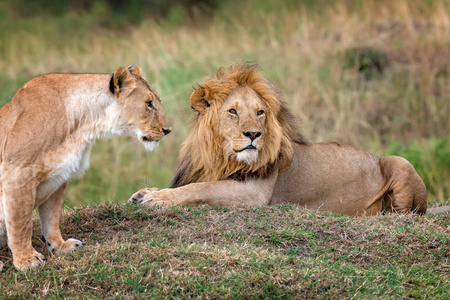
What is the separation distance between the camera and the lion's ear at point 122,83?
12.4ft

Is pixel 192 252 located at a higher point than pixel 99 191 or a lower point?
higher

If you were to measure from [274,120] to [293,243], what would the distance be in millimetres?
1245

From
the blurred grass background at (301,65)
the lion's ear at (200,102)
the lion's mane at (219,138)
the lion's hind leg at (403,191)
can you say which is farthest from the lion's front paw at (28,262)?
the blurred grass background at (301,65)

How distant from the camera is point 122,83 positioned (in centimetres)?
386

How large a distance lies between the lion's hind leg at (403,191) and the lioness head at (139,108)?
2.44m

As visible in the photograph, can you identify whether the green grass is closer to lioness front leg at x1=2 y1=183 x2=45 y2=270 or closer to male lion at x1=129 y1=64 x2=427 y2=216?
lioness front leg at x1=2 y1=183 x2=45 y2=270

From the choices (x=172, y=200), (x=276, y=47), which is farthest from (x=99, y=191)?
(x=172, y=200)

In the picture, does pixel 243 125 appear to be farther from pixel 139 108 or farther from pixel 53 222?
pixel 53 222

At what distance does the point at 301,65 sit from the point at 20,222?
25.3 feet

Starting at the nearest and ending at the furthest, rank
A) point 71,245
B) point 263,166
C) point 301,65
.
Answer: point 71,245 → point 263,166 → point 301,65

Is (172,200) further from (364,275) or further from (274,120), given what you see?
(364,275)

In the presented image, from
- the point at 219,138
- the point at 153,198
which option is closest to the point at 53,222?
the point at 153,198

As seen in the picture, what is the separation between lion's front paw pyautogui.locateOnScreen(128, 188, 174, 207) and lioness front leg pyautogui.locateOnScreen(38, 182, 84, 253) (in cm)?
71

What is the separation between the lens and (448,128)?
379 inches
